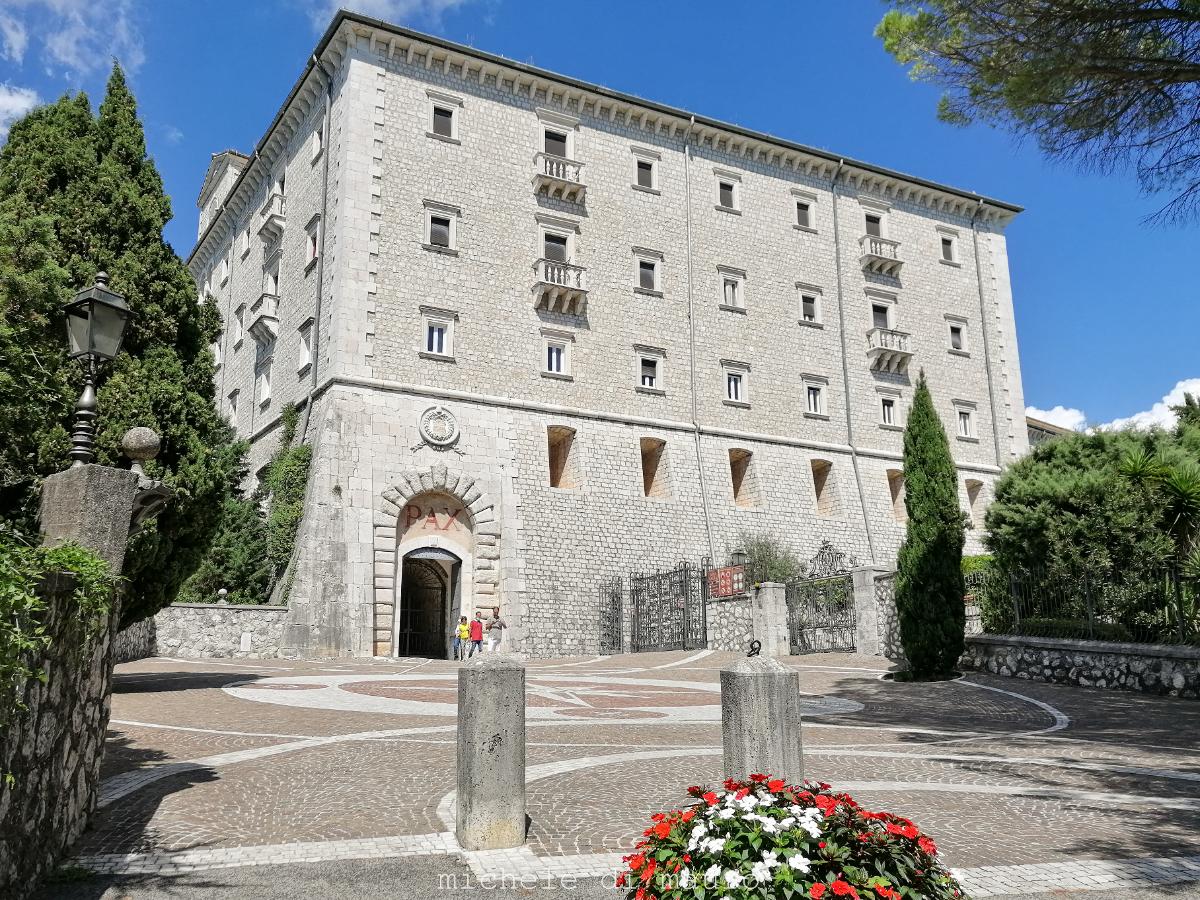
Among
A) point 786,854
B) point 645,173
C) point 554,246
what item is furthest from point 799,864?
point 645,173

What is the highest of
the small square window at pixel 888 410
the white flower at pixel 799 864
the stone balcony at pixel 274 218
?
the stone balcony at pixel 274 218

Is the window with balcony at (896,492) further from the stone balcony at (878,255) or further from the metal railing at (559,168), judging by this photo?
the metal railing at (559,168)

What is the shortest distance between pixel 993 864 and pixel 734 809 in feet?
9.13

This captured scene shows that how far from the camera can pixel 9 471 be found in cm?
1046

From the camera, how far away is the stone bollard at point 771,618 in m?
20.8

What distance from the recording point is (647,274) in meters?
31.2

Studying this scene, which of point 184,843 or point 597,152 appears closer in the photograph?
point 184,843

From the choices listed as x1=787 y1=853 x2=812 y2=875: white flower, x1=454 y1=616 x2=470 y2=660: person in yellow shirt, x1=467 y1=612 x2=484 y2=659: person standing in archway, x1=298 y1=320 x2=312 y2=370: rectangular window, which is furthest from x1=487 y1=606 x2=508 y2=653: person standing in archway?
x1=787 y1=853 x2=812 y2=875: white flower

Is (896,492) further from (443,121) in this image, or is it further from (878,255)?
(443,121)

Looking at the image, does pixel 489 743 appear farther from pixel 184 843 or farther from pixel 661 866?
pixel 661 866

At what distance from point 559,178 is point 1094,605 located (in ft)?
70.1

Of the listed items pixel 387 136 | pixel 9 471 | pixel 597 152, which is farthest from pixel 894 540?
pixel 9 471

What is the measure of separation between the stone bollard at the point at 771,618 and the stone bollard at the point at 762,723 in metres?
16.2

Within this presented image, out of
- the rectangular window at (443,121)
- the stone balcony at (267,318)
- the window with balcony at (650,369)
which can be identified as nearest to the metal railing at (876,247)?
the window with balcony at (650,369)
